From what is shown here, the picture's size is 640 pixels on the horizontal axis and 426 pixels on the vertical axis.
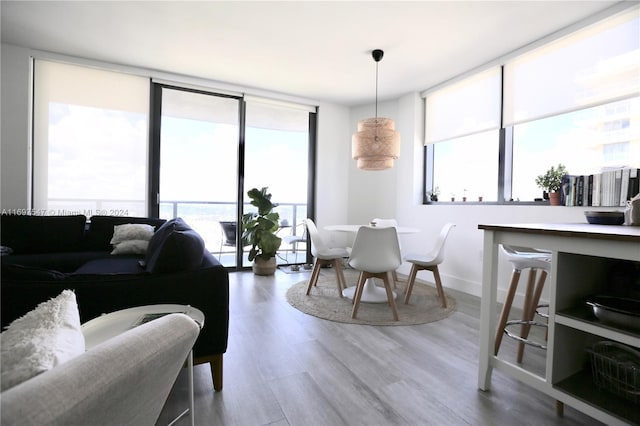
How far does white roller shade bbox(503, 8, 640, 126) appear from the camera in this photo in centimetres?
242

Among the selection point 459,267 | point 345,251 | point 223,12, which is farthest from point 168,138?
point 459,267

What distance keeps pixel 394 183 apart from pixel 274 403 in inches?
148

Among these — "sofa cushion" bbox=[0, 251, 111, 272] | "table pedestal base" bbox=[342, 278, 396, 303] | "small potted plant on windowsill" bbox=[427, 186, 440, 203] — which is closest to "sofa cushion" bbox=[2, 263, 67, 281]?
"sofa cushion" bbox=[0, 251, 111, 272]

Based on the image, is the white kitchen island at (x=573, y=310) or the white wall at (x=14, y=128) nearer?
the white kitchen island at (x=573, y=310)

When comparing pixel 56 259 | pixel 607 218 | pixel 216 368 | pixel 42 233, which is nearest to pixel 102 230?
pixel 42 233

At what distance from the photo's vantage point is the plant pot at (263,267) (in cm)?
425

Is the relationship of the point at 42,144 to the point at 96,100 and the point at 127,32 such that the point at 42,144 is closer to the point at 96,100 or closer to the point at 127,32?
the point at 96,100

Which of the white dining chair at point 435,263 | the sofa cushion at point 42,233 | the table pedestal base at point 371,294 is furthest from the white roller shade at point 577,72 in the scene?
the sofa cushion at point 42,233

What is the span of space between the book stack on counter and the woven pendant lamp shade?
1557 millimetres

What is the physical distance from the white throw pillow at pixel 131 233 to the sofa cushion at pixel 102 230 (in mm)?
219

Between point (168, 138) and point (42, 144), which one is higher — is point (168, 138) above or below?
above

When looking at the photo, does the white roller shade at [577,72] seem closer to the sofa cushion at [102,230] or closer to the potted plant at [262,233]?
the potted plant at [262,233]

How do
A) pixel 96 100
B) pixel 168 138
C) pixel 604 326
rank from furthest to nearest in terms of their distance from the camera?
pixel 168 138
pixel 96 100
pixel 604 326

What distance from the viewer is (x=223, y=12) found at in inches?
102
